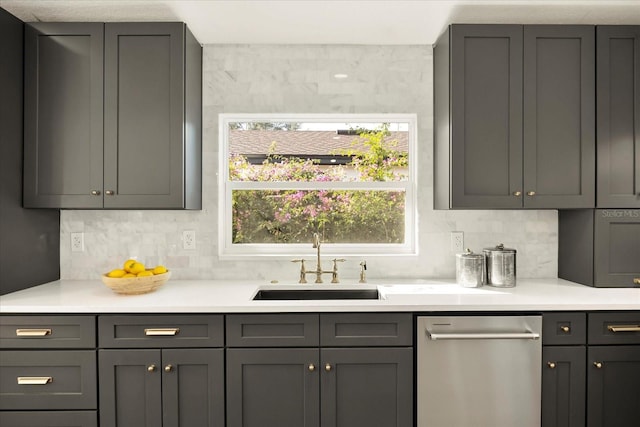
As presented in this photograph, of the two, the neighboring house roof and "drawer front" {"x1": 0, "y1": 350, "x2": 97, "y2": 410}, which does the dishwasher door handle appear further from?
"drawer front" {"x1": 0, "y1": 350, "x2": 97, "y2": 410}

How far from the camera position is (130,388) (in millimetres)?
1997

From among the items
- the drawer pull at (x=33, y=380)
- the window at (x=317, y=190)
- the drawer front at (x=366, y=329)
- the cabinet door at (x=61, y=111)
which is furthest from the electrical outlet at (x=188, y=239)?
the drawer front at (x=366, y=329)

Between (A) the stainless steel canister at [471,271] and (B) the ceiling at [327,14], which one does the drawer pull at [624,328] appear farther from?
(B) the ceiling at [327,14]

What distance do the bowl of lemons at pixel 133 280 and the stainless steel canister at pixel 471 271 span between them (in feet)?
5.64

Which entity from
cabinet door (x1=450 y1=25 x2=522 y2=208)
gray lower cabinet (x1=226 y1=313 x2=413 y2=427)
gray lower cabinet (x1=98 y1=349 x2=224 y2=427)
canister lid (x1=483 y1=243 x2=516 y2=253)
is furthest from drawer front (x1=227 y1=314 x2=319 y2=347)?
canister lid (x1=483 y1=243 x2=516 y2=253)

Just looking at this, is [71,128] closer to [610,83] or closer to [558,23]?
[558,23]

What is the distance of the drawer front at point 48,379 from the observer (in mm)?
1982

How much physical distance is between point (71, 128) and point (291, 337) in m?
1.69

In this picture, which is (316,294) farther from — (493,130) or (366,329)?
(493,130)

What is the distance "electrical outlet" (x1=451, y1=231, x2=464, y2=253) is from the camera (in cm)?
269

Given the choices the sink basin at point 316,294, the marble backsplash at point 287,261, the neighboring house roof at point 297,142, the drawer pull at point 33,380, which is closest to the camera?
the drawer pull at point 33,380

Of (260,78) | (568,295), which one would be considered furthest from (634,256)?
(260,78)

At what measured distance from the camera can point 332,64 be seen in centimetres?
271

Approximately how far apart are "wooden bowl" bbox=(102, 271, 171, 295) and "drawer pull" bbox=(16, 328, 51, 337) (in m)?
0.34
